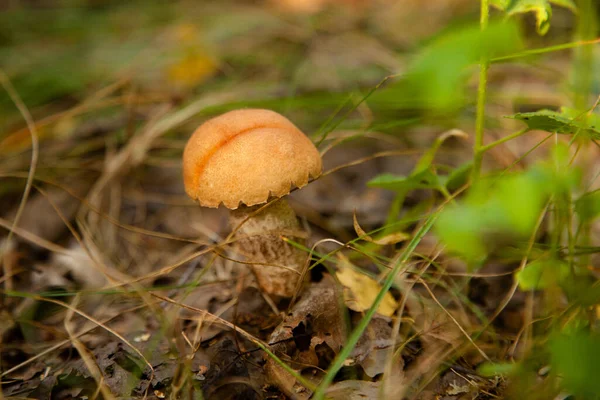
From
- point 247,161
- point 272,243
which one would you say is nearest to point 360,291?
point 272,243

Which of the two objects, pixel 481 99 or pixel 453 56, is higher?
pixel 453 56

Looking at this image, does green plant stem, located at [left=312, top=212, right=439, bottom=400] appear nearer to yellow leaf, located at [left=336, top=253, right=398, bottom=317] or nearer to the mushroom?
yellow leaf, located at [left=336, top=253, right=398, bottom=317]

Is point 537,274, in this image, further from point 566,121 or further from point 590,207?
point 566,121

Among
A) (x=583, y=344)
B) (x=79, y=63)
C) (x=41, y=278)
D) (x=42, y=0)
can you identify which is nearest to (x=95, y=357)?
(x=41, y=278)

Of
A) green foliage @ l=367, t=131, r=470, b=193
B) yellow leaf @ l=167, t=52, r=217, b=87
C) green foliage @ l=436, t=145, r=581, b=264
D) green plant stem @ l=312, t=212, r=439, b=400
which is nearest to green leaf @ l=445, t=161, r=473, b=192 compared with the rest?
green foliage @ l=367, t=131, r=470, b=193

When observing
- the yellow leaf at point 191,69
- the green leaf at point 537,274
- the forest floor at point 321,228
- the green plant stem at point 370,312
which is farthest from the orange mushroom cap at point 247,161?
the yellow leaf at point 191,69

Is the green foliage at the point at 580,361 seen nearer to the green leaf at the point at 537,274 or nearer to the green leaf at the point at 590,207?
the green leaf at the point at 590,207

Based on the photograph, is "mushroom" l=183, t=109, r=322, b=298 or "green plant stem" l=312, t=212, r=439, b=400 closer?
"green plant stem" l=312, t=212, r=439, b=400
